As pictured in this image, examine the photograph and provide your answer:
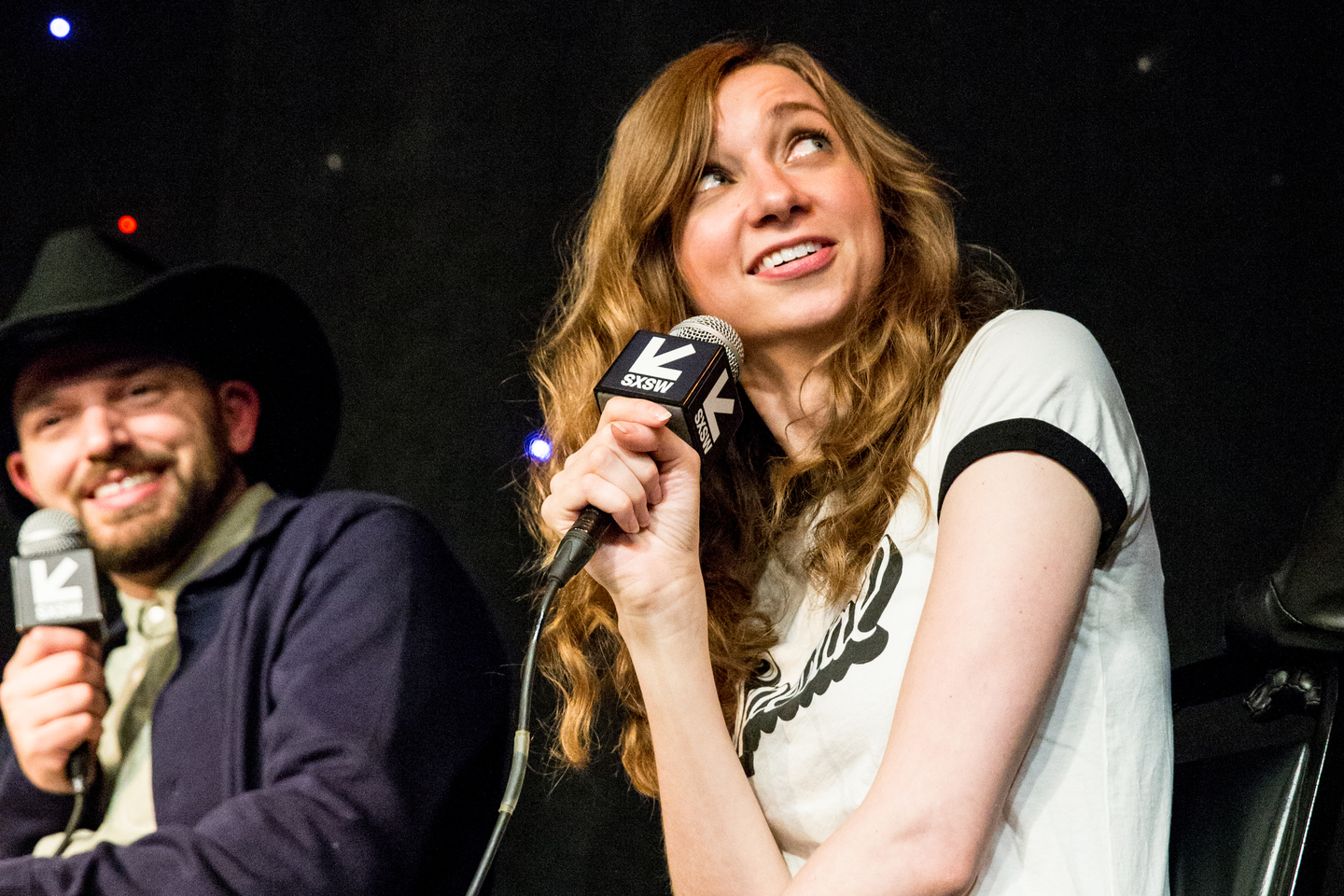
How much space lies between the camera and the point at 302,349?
145 centimetres

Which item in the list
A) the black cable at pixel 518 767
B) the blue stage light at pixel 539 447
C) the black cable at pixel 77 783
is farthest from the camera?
the blue stage light at pixel 539 447

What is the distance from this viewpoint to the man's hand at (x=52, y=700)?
1249 mm

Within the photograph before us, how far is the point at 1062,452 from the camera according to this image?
3.37 ft

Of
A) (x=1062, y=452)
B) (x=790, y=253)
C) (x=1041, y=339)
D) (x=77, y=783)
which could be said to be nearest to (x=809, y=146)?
(x=790, y=253)

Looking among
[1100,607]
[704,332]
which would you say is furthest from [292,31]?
[1100,607]

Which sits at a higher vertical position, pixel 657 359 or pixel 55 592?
pixel 657 359

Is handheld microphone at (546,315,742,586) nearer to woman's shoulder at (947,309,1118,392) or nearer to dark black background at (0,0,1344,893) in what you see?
woman's shoulder at (947,309,1118,392)

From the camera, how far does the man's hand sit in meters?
1.25

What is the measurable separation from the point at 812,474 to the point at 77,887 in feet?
3.15

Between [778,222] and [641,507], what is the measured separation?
0.49 metres

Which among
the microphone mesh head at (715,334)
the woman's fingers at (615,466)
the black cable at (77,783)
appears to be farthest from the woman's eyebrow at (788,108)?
the black cable at (77,783)

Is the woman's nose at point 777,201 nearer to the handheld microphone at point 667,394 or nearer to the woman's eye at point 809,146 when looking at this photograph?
the woman's eye at point 809,146

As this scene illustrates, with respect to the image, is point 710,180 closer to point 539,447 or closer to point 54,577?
point 539,447

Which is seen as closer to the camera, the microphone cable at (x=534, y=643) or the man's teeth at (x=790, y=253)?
the microphone cable at (x=534, y=643)
